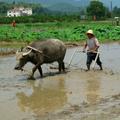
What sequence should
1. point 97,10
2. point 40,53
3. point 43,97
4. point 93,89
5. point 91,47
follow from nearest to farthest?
point 43,97 < point 93,89 < point 40,53 < point 91,47 < point 97,10

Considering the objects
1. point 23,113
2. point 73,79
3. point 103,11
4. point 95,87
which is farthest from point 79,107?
point 103,11

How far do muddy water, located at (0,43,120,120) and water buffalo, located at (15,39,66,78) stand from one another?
49 cm

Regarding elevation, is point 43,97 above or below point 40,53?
below

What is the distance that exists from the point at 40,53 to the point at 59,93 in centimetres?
286

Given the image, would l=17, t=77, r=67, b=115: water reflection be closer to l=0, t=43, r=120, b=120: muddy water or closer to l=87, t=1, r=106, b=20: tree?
l=0, t=43, r=120, b=120: muddy water

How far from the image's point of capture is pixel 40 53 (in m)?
13.5

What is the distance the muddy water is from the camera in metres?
8.57

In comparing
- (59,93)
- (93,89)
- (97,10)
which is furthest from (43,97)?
(97,10)

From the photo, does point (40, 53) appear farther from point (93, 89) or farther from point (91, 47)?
point (93, 89)

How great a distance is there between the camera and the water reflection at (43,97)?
9.25m

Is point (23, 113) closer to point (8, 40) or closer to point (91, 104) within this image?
point (91, 104)

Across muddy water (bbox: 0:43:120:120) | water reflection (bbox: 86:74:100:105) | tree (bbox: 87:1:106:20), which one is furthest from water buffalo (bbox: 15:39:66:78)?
tree (bbox: 87:1:106:20)

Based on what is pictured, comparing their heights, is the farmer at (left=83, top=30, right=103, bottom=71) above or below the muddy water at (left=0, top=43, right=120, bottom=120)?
above

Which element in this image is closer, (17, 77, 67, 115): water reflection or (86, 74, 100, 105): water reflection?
(17, 77, 67, 115): water reflection
